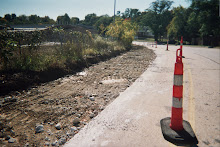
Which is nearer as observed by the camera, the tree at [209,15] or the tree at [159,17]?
the tree at [209,15]

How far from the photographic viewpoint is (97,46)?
43.8 ft

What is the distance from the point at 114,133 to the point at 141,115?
875mm

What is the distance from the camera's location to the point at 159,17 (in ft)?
164

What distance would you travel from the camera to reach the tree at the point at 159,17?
4938 centimetres

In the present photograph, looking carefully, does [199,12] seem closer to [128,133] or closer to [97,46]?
[97,46]

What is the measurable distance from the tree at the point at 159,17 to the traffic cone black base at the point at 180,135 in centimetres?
4965

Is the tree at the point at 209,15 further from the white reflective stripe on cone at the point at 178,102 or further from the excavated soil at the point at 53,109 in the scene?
the white reflective stripe on cone at the point at 178,102

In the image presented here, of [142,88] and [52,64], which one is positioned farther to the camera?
[52,64]

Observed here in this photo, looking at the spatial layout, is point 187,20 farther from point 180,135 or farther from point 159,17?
point 180,135

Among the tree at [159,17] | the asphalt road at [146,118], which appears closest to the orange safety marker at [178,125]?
the asphalt road at [146,118]

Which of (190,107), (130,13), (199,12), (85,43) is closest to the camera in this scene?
Answer: (190,107)

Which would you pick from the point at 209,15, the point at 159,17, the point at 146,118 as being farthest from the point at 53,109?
the point at 159,17

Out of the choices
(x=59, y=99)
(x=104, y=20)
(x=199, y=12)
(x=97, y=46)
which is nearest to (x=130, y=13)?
(x=104, y=20)

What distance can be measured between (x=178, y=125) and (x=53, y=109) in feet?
8.83
